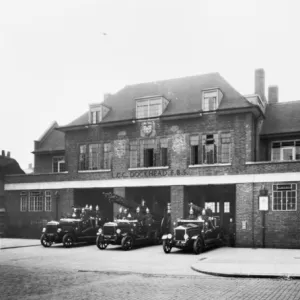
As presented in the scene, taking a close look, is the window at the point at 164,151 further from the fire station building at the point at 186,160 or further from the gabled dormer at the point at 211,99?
the gabled dormer at the point at 211,99

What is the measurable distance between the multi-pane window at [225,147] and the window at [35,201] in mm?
14024

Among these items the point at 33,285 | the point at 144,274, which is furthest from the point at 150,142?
the point at 33,285

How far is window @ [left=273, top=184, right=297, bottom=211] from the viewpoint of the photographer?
24531mm

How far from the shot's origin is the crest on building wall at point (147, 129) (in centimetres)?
2927

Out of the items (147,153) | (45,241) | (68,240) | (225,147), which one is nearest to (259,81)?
(225,147)

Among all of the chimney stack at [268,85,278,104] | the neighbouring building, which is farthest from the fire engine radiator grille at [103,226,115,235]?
the chimney stack at [268,85,278,104]

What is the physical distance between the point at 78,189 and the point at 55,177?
6.76 ft

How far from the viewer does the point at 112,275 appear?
14.5m

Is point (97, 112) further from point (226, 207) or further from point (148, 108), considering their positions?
Result: point (226, 207)

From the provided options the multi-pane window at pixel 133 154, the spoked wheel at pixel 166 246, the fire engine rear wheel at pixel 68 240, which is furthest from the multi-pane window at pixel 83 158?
the spoked wheel at pixel 166 246

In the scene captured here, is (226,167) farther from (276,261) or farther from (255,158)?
(276,261)

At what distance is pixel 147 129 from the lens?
96.4ft

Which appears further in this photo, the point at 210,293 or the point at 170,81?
the point at 170,81

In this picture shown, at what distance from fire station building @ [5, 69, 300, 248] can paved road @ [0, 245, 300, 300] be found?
288 inches
